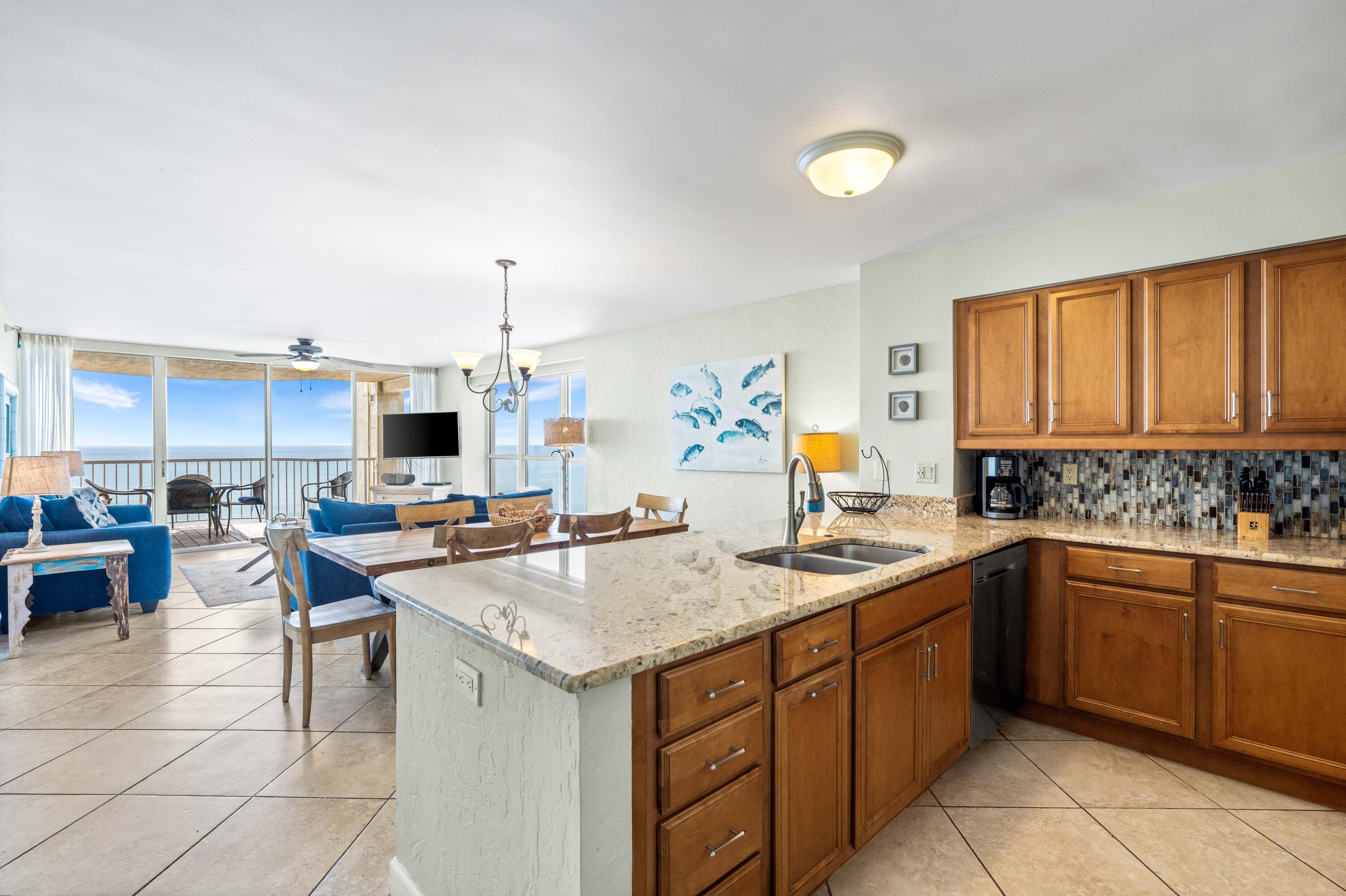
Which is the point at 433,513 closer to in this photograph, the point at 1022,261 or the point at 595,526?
the point at 595,526

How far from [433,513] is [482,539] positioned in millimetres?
1540

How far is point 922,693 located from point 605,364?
4.78m

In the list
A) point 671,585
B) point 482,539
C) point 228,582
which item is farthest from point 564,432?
point 671,585

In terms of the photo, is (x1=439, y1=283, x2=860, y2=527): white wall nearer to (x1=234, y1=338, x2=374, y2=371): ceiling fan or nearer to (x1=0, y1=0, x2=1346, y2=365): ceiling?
(x1=0, y1=0, x2=1346, y2=365): ceiling

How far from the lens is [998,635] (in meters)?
2.53

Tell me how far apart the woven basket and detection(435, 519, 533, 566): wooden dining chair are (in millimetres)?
509

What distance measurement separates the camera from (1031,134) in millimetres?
2199

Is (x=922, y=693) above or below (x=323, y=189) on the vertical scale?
below

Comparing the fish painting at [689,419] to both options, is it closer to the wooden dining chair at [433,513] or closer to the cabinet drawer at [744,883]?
the wooden dining chair at [433,513]

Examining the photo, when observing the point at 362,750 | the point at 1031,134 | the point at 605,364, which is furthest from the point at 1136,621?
the point at 605,364

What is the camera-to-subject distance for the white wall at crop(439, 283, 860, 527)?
435 cm

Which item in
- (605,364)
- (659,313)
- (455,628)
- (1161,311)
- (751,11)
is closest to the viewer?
(455,628)

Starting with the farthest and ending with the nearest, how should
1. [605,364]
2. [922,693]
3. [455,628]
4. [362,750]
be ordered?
1. [605,364]
2. [362,750]
3. [922,693]
4. [455,628]

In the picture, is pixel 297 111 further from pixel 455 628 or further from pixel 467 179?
pixel 455 628
